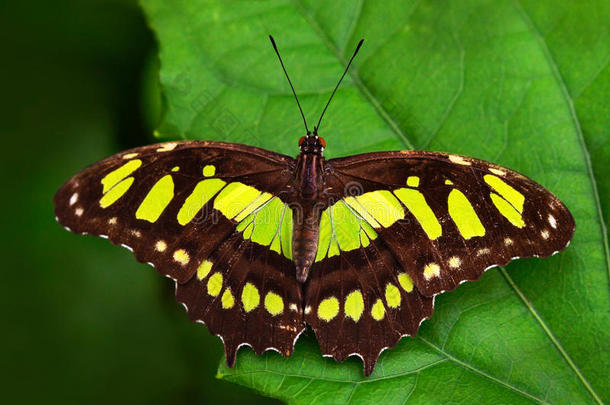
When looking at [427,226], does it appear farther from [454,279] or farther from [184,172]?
[184,172]

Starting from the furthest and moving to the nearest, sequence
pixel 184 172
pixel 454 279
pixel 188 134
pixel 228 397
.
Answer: pixel 228 397
pixel 188 134
pixel 184 172
pixel 454 279

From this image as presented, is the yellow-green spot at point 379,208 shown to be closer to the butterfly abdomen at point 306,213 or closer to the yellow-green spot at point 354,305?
the butterfly abdomen at point 306,213

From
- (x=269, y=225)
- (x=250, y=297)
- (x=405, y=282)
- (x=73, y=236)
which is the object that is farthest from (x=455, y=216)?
(x=73, y=236)

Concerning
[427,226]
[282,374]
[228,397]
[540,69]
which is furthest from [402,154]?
[228,397]

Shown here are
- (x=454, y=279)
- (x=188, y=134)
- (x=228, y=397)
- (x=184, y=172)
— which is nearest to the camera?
(x=454, y=279)

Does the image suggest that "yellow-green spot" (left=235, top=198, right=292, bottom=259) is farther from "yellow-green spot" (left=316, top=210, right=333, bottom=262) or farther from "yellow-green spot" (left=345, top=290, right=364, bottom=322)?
"yellow-green spot" (left=345, top=290, right=364, bottom=322)

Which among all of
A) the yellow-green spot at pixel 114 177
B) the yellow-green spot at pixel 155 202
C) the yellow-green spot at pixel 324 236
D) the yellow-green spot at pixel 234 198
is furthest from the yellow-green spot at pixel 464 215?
the yellow-green spot at pixel 114 177

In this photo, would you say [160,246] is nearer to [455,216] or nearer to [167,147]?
[167,147]

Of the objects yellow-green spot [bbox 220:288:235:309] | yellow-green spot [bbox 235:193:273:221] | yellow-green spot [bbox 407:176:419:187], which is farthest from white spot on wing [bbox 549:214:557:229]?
yellow-green spot [bbox 220:288:235:309]
